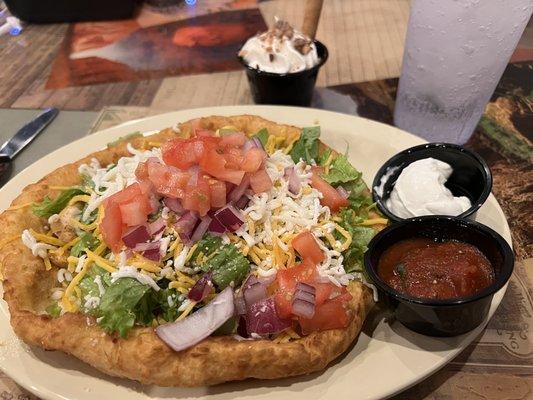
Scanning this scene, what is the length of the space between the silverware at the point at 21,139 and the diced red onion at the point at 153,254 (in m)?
2.01

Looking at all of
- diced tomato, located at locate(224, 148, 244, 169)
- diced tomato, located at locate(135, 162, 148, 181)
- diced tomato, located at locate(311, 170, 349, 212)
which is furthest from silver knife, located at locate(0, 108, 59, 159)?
diced tomato, located at locate(311, 170, 349, 212)

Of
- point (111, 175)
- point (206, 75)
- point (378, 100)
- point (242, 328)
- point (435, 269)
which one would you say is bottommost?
point (378, 100)

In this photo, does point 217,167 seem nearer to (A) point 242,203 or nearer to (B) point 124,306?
(A) point 242,203

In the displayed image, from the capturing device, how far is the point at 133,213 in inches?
111

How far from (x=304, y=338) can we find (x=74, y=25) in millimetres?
6109

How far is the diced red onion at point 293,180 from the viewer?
3.12 m

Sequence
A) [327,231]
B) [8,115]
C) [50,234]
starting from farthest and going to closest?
[8,115] < [50,234] < [327,231]

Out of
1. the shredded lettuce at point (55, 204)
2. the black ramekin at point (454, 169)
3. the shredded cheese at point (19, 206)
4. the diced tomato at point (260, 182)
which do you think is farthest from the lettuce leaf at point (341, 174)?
the shredded cheese at point (19, 206)

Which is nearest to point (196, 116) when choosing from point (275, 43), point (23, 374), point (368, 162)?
point (275, 43)

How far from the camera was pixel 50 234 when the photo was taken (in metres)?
3.16

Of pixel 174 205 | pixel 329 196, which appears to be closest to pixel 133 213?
pixel 174 205

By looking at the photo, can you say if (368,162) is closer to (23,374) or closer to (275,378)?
(275,378)

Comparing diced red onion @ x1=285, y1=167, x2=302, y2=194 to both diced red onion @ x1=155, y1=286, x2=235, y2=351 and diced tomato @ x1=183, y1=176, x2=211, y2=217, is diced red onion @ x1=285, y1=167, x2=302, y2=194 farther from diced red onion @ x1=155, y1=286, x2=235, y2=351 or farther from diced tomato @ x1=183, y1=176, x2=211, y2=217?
diced red onion @ x1=155, y1=286, x2=235, y2=351

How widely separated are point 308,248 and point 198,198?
677 mm
